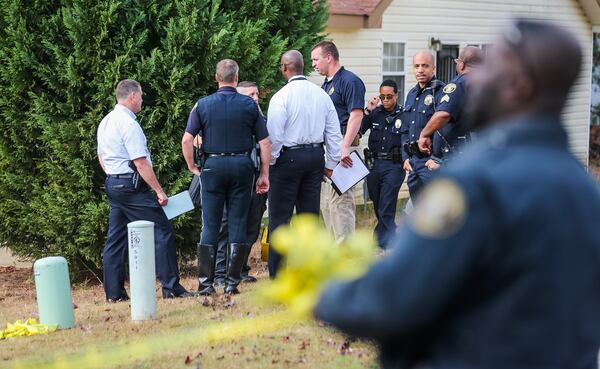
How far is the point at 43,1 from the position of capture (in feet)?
34.2

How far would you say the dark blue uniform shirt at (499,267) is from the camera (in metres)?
2.17

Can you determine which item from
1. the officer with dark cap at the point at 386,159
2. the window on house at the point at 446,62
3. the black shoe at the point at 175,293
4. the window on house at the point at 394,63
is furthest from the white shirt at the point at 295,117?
the window on house at the point at 446,62

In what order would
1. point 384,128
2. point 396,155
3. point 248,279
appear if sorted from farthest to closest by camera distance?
point 384,128 → point 396,155 → point 248,279

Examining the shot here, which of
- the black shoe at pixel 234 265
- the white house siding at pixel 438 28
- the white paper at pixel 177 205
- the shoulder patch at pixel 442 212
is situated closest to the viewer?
the shoulder patch at pixel 442 212

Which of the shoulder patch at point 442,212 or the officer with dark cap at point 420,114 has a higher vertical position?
the shoulder patch at point 442,212

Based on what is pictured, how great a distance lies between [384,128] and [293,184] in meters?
2.55

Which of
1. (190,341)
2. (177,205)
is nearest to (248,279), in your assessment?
(177,205)

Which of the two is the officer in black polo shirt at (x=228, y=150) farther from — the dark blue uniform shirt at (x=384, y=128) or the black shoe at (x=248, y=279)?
the dark blue uniform shirt at (x=384, y=128)

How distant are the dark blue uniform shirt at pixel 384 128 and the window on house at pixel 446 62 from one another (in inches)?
309

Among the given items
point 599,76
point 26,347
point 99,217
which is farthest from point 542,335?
point 599,76

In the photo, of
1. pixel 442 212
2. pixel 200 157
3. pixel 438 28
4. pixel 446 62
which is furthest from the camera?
pixel 446 62

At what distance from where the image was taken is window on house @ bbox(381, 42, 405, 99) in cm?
1812

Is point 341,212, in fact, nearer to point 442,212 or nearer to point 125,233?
point 125,233

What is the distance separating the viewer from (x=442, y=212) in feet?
7.09
